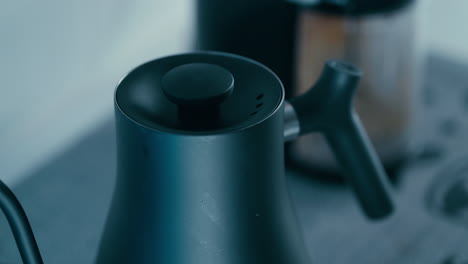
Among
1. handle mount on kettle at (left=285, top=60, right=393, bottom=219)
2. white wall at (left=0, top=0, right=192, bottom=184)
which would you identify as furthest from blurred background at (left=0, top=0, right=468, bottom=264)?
handle mount on kettle at (left=285, top=60, right=393, bottom=219)

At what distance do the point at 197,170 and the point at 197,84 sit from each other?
0.04 metres

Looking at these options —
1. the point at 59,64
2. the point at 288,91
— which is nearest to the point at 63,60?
the point at 59,64

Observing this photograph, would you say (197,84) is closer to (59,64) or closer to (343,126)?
(343,126)

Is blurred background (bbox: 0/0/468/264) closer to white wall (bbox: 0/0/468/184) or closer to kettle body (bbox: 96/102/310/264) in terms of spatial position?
white wall (bbox: 0/0/468/184)

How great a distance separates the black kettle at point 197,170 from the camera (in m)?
0.31

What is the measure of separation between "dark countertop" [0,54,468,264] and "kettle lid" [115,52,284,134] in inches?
7.0

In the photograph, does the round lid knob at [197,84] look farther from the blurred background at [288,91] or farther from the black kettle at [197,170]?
the blurred background at [288,91]

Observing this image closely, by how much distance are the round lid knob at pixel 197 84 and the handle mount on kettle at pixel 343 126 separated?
0.18ft

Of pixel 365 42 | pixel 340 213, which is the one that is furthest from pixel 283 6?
pixel 340 213

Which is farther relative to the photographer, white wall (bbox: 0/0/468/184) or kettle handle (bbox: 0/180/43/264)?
white wall (bbox: 0/0/468/184)

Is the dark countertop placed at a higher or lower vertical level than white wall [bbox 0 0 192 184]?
lower

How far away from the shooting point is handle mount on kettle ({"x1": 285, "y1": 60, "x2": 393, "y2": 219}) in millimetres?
386

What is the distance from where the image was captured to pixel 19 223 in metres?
0.32

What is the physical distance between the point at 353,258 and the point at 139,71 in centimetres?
28
